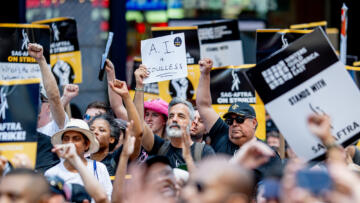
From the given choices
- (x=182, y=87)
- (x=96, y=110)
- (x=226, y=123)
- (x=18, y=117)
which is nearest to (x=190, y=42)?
(x=182, y=87)

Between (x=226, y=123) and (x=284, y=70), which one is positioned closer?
(x=284, y=70)

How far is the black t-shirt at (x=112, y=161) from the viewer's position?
6332 millimetres

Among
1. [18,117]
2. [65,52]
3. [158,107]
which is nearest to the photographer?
[18,117]

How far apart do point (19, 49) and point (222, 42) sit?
2.85 m

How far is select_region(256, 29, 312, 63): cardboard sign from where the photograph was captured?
8672 mm

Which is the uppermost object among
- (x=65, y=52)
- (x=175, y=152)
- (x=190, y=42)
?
(x=190, y=42)

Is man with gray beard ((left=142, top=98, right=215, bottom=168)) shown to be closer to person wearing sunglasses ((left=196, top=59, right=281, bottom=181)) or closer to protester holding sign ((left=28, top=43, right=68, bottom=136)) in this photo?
person wearing sunglasses ((left=196, top=59, right=281, bottom=181))

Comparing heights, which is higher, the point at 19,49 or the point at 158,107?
the point at 19,49

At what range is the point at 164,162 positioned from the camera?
4.96m

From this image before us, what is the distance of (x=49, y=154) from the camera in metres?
6.71

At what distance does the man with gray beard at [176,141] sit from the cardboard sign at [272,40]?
216cm

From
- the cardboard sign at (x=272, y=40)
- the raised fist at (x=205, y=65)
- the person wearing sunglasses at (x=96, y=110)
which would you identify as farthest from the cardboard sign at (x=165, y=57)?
the cardboard sign at (x=272, y=40)

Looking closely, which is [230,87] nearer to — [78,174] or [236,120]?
[236,120]

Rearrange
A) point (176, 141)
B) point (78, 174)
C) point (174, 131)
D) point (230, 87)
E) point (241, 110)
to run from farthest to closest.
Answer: point (230, 87)
point (241, 110)
point (176, 141)
point (174, 131)
point (78, 174)
